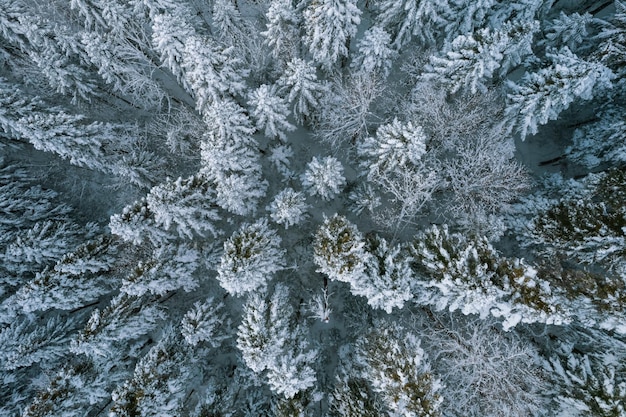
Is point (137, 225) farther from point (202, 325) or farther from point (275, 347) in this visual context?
point (275, 347)

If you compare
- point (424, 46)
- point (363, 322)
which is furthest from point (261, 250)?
point (424, 46)

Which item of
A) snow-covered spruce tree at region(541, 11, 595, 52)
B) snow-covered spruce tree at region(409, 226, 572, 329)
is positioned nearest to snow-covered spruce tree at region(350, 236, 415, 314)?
snow-covered spruce tree at region(409, 226, 572, 329)

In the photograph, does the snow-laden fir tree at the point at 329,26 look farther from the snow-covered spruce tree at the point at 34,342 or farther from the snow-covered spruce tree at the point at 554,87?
the snow-covered spruce tree at the point at 34,342

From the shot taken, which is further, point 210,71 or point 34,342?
point 34,342

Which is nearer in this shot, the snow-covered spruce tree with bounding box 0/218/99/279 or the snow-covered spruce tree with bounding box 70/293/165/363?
the snow-covered spruce tree with bounding box 70/293/165/363

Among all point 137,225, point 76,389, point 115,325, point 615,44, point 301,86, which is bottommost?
point 76,389

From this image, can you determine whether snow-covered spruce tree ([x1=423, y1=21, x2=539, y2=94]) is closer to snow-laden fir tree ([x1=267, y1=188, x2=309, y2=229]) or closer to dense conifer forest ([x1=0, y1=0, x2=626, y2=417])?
dense conifer forest ([x1=0, y1=0, x2=626, y2=417])

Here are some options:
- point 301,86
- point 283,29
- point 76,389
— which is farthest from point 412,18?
point 76,389
